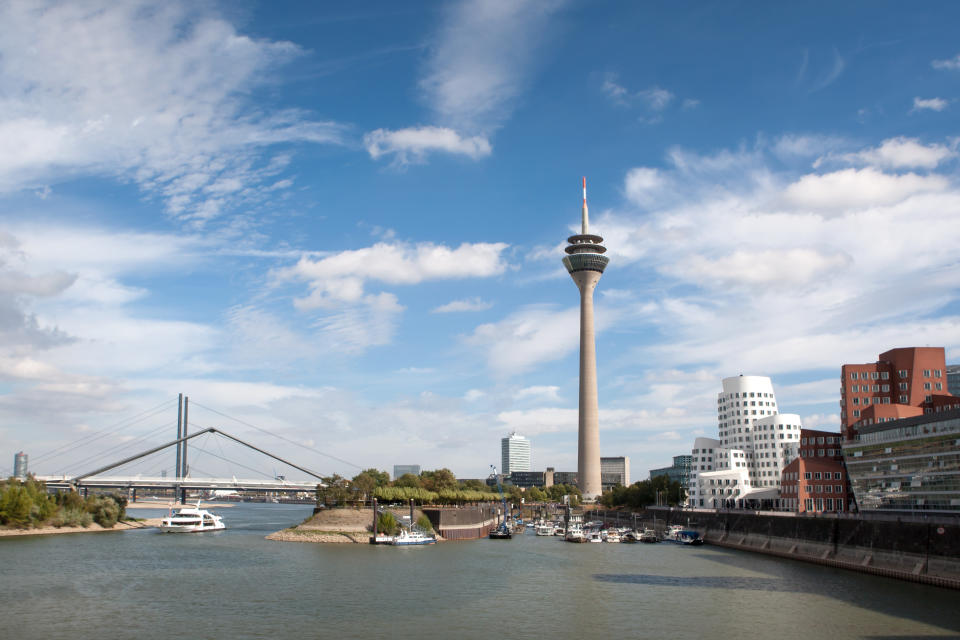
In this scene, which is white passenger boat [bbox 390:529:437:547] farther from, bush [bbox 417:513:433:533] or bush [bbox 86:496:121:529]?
bush [bbox 86:496:121:529]

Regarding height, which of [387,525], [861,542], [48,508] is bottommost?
[387,525]

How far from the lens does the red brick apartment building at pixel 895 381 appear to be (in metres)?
120

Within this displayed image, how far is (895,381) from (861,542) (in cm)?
6558

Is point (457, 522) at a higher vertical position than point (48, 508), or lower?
lower

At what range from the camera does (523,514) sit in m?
192

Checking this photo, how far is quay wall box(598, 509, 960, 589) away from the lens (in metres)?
56.1

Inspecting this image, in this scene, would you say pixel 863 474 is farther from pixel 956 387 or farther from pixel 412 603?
pixel 956 387

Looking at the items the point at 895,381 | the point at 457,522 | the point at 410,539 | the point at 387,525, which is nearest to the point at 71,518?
the point at 387,525

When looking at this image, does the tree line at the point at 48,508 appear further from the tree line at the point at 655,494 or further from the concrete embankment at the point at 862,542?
the tree line at the point at 655,494

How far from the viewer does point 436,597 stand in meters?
51.8

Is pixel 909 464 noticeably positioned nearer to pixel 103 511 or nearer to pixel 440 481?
pixel 440 481

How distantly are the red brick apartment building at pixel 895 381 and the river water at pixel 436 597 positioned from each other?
179 feet

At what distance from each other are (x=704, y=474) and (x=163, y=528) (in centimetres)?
9683

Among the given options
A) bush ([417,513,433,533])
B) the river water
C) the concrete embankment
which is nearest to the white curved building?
the concrete embankment
